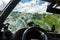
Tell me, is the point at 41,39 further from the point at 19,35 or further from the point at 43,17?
the point at 43,17

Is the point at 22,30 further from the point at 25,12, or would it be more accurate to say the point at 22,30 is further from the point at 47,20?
the point at 25,12

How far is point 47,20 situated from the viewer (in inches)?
588

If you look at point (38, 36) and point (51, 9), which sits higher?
point (51, 9)

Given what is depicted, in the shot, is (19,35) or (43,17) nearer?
(19,35)

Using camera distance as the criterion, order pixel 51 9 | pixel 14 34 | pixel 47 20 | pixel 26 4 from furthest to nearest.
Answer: pixel 26 4 < pixel 47 20 < pixel 51 9 < pixel 14 34

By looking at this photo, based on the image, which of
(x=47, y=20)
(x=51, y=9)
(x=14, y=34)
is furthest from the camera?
(x=47, y=20)

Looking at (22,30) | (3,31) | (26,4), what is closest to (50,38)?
(22,30)

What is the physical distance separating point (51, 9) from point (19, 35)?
0.83 metres

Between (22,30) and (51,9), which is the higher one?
(51,9)

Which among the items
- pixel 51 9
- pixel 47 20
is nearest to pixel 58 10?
pixel 51 9

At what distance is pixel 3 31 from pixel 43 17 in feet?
45.4

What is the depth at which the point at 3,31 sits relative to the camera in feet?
4.15

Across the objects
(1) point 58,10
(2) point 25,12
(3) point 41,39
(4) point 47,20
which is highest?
(2) point 25,12

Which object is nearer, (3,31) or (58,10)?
(3,31)
